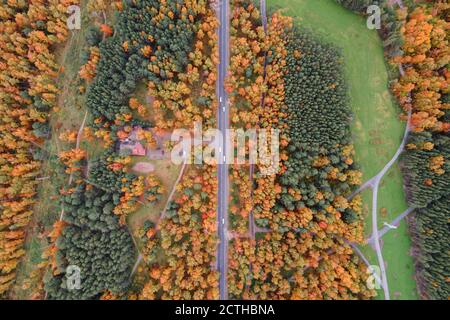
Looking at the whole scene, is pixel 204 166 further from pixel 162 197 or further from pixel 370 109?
pixel 370 109

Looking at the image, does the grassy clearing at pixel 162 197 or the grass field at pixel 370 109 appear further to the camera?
the grassy clearing at pixel 162 197

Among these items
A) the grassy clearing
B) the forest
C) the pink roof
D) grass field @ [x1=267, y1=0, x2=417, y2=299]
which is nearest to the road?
the forest

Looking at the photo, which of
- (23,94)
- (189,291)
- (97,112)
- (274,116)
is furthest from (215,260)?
(23,94)

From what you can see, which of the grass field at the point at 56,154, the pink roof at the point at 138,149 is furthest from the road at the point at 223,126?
the grass field at the point at 56,154

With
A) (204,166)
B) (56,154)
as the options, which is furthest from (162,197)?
(56,154)

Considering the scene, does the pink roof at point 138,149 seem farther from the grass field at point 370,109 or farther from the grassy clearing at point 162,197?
the grass field at point 370,109

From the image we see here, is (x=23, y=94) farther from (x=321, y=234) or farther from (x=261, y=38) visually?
(x=321, y=234)

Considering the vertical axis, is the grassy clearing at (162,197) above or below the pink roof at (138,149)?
below
